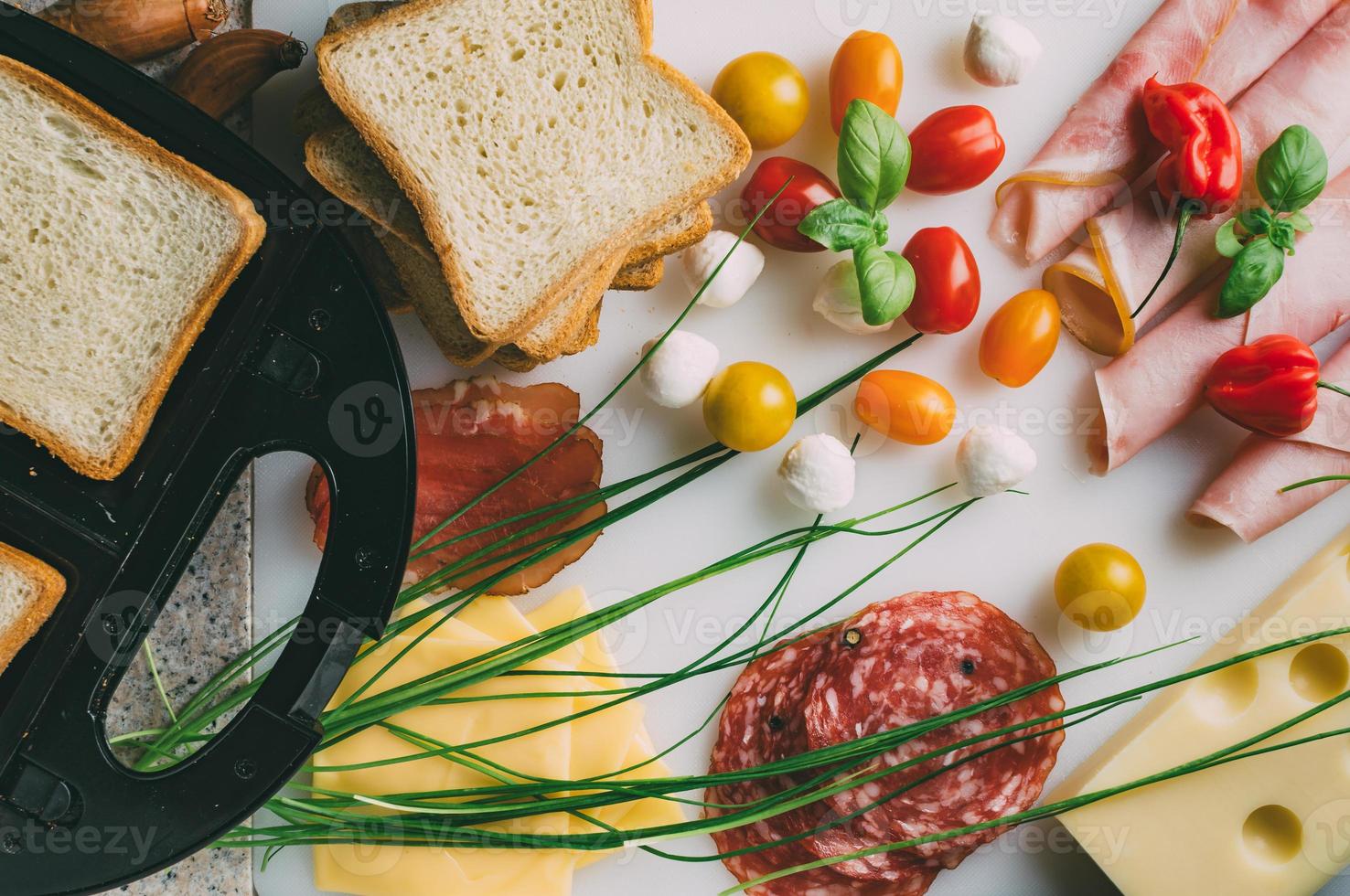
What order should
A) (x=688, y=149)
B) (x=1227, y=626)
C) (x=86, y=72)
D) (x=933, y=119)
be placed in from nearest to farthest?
(x=86, y=72) < (x=688, y=149) < (x=933, y=119) < (x=1227, y=626)

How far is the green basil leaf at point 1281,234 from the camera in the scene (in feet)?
5.14

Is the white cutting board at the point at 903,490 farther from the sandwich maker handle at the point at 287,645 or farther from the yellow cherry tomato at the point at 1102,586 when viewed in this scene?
the sandwich maker handle at the point at 287,645

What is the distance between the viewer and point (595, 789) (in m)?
1.62

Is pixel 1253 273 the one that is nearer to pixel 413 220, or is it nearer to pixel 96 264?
pixel 413 220

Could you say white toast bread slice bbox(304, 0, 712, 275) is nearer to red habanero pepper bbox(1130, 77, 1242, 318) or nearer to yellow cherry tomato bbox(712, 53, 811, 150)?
yellow cherry tomato bbox(712, 53, 811, 150)

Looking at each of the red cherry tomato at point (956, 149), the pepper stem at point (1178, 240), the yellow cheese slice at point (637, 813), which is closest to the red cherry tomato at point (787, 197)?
the red cherry tomato at point (956, 149)

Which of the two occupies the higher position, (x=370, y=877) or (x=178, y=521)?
(x=178, y=521)

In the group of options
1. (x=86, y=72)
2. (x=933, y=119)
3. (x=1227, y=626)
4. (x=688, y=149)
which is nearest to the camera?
(x=86, y=72)

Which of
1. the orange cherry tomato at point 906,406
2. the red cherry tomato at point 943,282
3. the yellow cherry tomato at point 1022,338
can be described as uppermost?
the red cherry tomato at point 943,282

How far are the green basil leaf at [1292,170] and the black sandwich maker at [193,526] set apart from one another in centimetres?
140

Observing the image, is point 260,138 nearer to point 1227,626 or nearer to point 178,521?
point 178,521

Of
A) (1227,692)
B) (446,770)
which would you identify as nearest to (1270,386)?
(1227,692)

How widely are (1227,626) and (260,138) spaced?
6.16 ft

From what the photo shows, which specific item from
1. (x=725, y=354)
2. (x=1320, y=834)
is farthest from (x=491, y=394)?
(x=1320, y=834)
